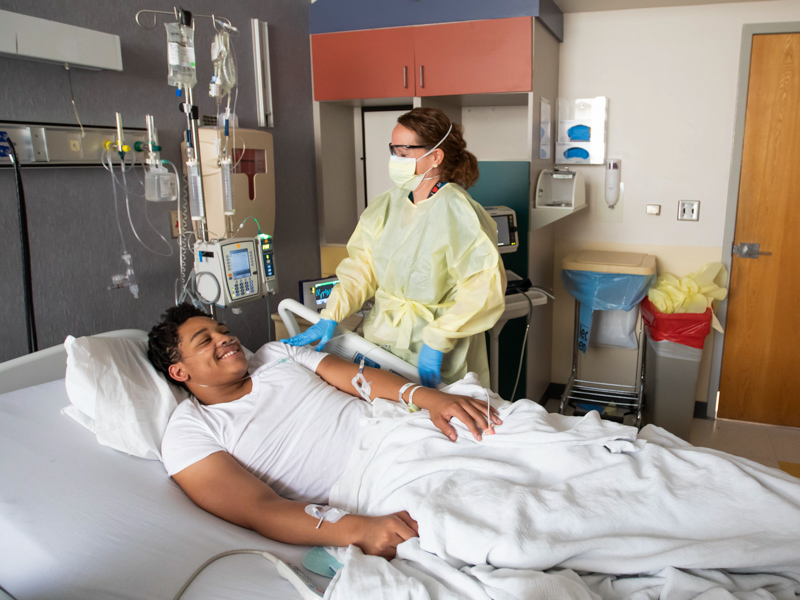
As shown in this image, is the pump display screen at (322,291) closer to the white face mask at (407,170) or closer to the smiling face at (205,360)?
the white face mask at (407,170)

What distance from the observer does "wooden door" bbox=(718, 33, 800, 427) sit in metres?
2.95

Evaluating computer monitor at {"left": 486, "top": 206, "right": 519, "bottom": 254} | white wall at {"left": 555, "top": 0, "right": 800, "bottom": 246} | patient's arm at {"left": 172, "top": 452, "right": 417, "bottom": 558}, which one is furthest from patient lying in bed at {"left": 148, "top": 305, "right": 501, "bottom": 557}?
white wall at {"left": 555, "top": 0, "right": 800, "bottom": 246}

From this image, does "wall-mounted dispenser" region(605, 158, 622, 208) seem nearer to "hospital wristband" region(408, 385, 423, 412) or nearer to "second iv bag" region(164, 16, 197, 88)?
"hospital wristband" region(408, 385, 423, 412)

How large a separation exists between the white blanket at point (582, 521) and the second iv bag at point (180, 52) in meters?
1.43

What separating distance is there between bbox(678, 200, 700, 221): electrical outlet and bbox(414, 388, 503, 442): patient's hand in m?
2.12

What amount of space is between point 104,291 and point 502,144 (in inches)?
85.4

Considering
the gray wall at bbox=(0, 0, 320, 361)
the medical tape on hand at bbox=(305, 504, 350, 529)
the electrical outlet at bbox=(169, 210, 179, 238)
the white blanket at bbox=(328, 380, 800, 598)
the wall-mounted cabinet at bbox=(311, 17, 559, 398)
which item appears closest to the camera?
the white blanket at bbox=(328, 380, 800, 598)

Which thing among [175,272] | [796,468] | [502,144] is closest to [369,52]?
[502,144]

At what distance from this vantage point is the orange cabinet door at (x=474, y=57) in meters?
2.69

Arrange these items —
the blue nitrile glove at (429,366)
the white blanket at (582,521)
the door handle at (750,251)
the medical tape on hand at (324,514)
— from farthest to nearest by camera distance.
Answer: the door handle at (750,251)
the blue nitrile glove at (429,366)
the medical tape on hand at (324,514)
the white blanket at (582,521)

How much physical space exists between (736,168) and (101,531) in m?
3.10

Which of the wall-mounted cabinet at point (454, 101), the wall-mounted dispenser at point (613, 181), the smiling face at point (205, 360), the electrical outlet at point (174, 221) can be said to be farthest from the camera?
the wall-mounted dispenser at point (613, 181)

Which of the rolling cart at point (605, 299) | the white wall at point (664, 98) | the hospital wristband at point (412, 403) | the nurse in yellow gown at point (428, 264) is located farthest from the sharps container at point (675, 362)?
the hospital wristband at point (412, 403)

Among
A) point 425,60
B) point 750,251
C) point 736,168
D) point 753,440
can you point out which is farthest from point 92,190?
point 753,440
